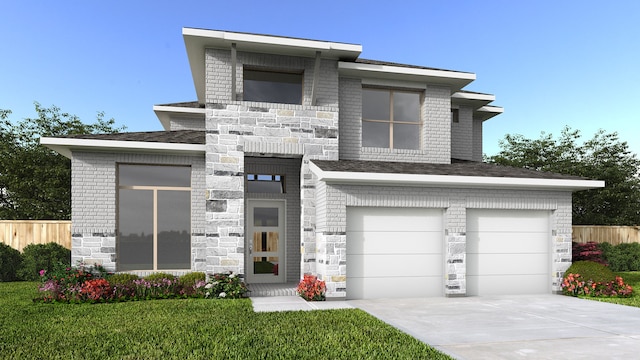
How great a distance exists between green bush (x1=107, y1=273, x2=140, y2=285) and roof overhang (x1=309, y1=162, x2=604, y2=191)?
5549 millimetres

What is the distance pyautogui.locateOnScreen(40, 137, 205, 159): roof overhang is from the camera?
11188 mm

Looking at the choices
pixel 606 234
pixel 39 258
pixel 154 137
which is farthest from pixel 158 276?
pixel 606 234

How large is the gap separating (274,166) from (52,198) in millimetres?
15994

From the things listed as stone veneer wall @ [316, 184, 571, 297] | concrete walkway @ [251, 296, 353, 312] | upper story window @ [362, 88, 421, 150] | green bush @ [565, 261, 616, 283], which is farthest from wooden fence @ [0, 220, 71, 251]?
green bush @ [565, 261, 616, 283]

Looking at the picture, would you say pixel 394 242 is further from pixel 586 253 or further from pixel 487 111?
pixel 487 111

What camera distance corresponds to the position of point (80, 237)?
1138cm

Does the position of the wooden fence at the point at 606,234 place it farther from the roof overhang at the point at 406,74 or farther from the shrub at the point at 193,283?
the shrub at the point at 193,283

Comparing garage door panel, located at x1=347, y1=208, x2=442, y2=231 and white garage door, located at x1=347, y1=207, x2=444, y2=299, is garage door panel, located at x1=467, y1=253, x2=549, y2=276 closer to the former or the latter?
white garage door, located at x1=347, y1=207, x2=444, y2=299

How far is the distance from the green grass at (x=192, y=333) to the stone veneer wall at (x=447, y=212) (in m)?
1.85

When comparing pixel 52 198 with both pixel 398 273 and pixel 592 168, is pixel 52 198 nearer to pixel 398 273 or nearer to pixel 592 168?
pixel 398 273

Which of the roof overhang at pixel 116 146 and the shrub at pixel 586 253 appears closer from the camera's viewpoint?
the roof overhang at pixel 116 146

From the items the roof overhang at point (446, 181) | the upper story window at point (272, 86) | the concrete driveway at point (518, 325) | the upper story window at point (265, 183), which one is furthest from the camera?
the upper story window at point (265, 183)

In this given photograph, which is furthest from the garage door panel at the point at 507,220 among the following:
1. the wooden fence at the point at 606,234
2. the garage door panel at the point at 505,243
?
the wooden fence at the point at 606,234

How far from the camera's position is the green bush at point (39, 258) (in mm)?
14203
